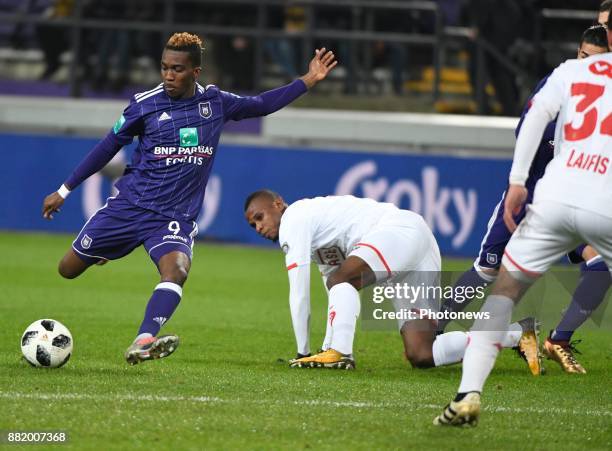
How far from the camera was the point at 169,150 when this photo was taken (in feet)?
24.8

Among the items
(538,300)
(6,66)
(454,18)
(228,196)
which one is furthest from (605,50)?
(6,66)

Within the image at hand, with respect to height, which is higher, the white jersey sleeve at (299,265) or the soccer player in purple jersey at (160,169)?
the soccer player in purple jersey at (160,169)

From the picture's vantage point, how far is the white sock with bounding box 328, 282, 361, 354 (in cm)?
718

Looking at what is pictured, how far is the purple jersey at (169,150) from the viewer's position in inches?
297

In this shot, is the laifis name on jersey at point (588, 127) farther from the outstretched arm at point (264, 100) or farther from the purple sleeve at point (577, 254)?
the purple sleeve at point (577, 254)

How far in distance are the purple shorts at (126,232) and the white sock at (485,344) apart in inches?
97.1

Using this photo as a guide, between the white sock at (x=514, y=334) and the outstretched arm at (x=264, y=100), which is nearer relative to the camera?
the white sock at (x=514, y=334)

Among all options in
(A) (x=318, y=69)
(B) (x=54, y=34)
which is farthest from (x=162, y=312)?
(B) (x=54, y=34)

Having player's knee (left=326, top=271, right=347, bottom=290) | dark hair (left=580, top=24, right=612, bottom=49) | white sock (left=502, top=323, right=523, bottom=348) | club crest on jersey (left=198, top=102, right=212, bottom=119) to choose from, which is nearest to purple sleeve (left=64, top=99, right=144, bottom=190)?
club crest on jersey (left=198, top=102, right=212, bottom=119)

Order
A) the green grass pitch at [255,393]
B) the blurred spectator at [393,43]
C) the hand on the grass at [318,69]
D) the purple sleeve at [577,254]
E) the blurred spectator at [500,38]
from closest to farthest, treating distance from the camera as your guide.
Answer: the green grass pitch at [255,393] < the hand on the grass at [318,69] < the purple sleeve at [577,254] < the blurred spectator at [500,38] < the blurred spectator at [393,43]

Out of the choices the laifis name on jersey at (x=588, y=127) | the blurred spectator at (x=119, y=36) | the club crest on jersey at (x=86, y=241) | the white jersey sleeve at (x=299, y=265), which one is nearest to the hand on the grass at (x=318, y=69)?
the white jersey sleeve at (x=299, y=265)

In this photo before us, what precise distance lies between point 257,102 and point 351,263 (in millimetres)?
1361

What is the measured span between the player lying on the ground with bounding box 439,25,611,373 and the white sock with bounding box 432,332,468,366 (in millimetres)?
498

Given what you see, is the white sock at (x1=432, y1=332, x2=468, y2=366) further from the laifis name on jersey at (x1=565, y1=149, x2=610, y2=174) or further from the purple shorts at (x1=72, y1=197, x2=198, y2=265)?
the laifis name on jersey at (x1=565, y1=149, x2=610, y2=174)
